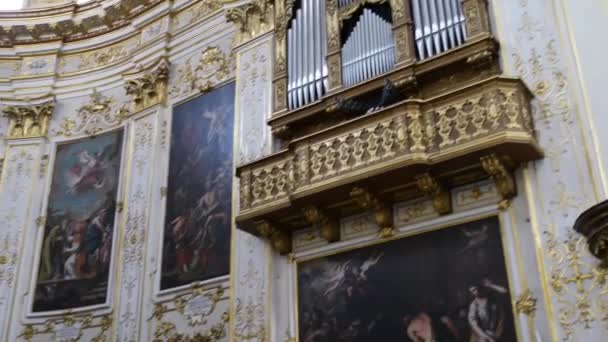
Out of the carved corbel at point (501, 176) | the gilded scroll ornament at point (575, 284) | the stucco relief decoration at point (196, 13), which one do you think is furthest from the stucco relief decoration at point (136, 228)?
the gilded scroll ornament at point (575, 284)

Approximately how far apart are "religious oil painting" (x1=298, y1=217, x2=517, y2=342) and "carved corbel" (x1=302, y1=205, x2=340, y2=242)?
0.31 meters

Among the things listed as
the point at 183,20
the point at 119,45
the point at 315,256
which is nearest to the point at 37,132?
the point at 119,45

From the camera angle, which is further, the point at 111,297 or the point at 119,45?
the point at 119,45

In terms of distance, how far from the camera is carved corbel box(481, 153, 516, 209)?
804 centimetres

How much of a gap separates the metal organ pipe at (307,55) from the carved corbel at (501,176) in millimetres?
3176

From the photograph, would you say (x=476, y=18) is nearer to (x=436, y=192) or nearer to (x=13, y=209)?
(x=436, y=192)

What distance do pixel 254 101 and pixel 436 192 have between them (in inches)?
161

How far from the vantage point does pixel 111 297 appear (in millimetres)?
→ 12359

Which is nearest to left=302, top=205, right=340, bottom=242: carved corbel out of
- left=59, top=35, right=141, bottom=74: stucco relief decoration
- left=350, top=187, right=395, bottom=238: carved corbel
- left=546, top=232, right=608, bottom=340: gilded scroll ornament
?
left=350, top=187, right=395, bottom=238: carved corbel

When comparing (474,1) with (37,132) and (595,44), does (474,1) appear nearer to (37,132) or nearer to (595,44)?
(595,44)

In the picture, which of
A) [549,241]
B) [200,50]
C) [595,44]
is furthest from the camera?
[200,50]

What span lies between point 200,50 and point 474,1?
620cm

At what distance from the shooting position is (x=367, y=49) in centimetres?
1018

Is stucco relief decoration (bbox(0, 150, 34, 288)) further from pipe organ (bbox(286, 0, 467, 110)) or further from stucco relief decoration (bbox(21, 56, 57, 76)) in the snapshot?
pipe organ (bbox(286, 0, 467, 110))
